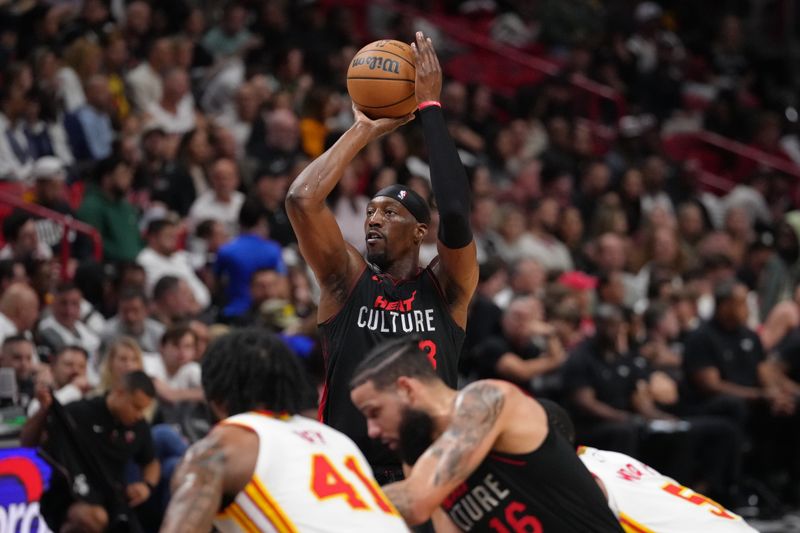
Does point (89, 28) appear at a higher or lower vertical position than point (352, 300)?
lower

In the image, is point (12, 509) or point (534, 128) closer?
point (12, 509)

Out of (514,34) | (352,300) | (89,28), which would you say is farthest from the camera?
(514,34)

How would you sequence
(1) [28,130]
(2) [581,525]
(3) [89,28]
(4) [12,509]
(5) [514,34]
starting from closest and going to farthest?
1. (2) [581,525]
2. (4) [12,509]
3. (1) [28,130]
4. (3) [89,28]
5. (5) [514,34]

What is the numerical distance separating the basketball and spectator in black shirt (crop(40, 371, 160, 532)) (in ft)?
9.68

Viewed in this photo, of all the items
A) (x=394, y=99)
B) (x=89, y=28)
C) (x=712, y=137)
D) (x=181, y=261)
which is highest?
(x=394, y=99)

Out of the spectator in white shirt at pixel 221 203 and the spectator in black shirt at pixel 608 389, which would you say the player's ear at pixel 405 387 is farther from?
the spectator in white shirt at pixel 221 203

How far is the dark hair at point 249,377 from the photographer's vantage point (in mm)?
4234

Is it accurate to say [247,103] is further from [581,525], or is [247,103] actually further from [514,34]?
[581,525]

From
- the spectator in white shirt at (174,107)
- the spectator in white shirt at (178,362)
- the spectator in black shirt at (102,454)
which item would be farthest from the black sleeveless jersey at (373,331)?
the spectator in white shirt at (174,107)

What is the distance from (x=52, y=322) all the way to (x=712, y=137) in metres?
11.7

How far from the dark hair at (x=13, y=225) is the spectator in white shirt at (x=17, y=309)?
3.83 ft

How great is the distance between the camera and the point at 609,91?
18500mm

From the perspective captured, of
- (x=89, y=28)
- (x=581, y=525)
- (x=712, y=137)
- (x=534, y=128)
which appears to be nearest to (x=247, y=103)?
(x=89, y=28)

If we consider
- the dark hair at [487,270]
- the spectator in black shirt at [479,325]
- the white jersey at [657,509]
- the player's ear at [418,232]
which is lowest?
the spectator in black shirt at [479,325]
